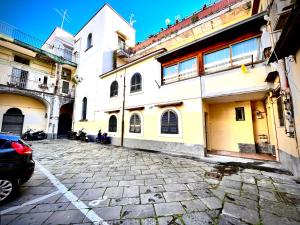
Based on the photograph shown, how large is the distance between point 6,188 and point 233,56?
349 inches

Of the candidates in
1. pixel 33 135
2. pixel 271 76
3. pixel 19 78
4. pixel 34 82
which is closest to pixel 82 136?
pixel 33 135

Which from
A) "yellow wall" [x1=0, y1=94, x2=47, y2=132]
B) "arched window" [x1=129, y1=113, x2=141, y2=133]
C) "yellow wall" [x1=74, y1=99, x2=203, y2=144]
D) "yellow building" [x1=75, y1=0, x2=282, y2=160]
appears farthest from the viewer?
"yellow wall" [x1=0, y1=94, x2=47, y2=132]

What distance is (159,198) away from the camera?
286 centimetres

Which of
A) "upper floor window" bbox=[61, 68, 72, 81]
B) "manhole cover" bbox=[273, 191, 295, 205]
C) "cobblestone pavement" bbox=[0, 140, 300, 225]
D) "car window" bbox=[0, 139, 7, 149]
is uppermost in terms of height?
"upper floor window" bbox=[61, 68, 72, 81]

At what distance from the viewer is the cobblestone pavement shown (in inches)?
87.5

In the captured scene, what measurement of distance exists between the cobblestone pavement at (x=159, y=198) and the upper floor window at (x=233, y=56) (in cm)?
476

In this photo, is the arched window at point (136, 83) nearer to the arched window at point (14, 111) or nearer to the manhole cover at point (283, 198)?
the manhole cover at point (283, 198)

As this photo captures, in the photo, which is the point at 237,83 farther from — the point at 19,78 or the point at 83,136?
the point at 19,78

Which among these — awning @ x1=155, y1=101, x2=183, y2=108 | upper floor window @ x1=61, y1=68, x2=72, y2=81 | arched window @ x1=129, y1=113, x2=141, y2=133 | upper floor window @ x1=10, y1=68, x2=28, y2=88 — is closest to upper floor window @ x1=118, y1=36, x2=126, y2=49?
upper floor window @ x1=61, y1=68, x2=72, y2=81

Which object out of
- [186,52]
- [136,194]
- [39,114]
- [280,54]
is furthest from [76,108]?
[280,54]

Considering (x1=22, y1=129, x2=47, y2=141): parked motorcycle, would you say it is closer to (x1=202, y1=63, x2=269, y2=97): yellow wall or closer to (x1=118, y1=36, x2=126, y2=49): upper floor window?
(x1=118, y1=36, x2=126, y2=49): upper floor window

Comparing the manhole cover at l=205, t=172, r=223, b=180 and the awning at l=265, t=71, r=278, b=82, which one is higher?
the awning at l=265, t=71, r=278, b=82

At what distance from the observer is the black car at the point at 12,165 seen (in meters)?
2.57

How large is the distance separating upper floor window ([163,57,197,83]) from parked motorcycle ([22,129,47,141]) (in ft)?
45.2
